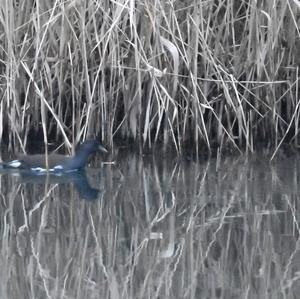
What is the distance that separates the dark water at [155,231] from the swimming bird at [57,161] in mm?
73

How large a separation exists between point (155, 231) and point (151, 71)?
4.49 feet

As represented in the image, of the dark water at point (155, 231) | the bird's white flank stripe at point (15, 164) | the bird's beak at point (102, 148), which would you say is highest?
the bird's beak at point (102, 148)

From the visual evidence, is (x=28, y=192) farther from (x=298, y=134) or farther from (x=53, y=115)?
(x=298, y=134)

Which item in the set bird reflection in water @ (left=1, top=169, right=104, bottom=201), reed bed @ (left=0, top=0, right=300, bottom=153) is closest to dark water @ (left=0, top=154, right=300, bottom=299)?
bird reflection in water @ (left=1, top=169, right=104, bottom=201)

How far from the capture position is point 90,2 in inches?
231

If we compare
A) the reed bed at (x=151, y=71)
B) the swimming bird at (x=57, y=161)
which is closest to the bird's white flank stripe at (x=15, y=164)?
the swimming bird at (x=57, y=161)

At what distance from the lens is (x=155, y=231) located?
4.84 meters

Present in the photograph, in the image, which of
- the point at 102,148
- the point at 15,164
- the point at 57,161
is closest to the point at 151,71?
the point at 102,148

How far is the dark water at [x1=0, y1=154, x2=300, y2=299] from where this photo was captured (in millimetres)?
4074

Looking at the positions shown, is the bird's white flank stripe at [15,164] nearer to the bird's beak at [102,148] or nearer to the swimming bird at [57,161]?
the swimming bird at [57,161]

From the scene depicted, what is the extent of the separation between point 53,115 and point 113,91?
1.17ft

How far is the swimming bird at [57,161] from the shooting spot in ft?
20.0

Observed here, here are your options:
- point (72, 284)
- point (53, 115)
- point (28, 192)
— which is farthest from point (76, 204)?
point (72, 284)

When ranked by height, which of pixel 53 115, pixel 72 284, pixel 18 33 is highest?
pixel 18 33
